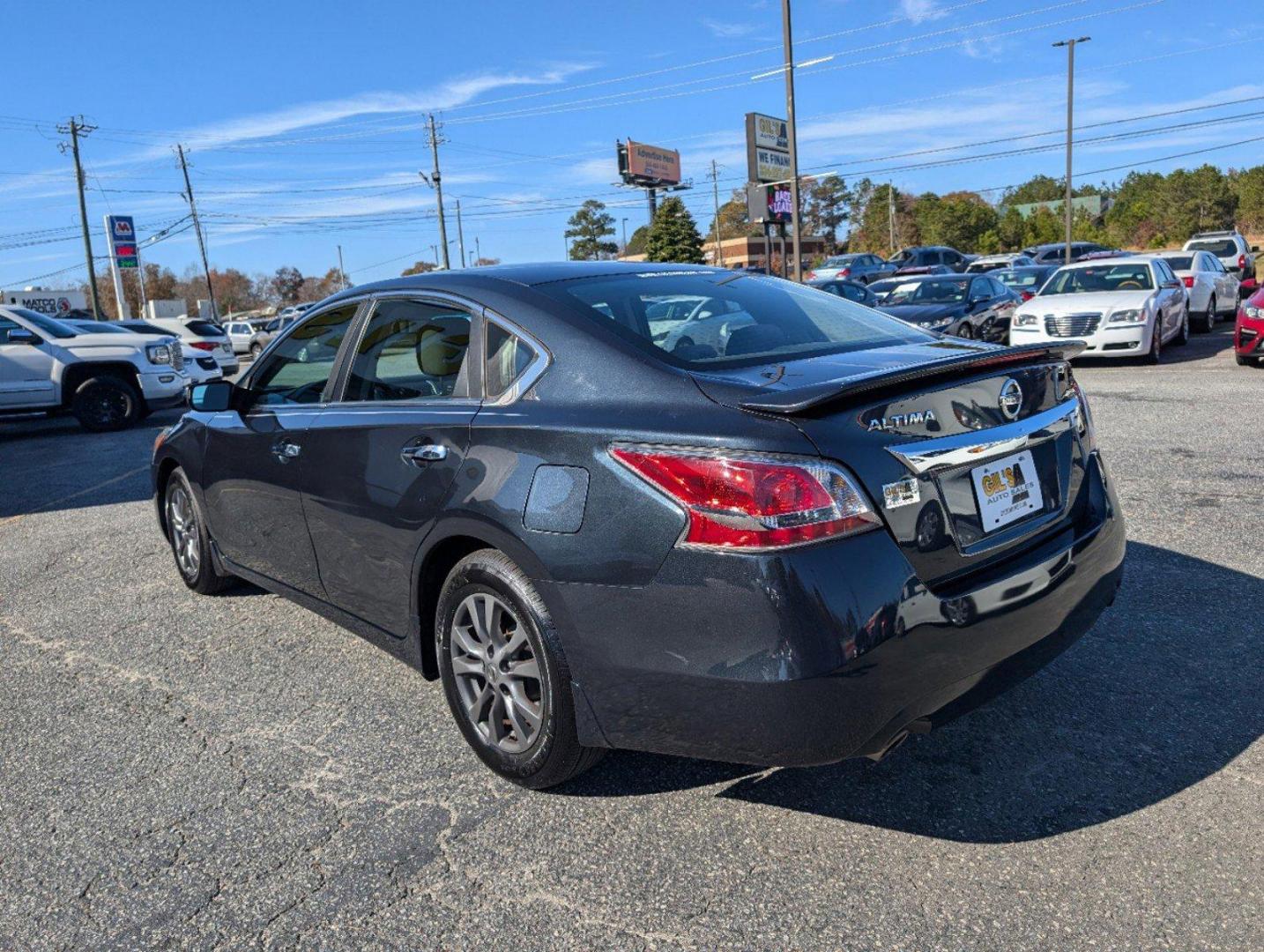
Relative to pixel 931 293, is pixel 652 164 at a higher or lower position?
higher

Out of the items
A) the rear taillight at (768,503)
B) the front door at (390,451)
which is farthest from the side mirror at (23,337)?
the rear taillight at (768,503)

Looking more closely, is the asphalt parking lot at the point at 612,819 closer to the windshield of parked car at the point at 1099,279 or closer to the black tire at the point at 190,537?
the black tire at the point at 190,537

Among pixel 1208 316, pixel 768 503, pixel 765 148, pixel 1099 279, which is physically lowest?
pixel 1208 316

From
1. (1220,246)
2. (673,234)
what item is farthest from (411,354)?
(673,234)

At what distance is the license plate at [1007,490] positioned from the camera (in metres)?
2.72

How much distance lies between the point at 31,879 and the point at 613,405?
2054 mm

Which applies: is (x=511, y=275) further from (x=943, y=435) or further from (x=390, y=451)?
(x=943, y=435)

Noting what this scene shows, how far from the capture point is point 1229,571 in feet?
15.8

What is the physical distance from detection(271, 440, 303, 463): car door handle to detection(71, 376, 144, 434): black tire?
36.2ft

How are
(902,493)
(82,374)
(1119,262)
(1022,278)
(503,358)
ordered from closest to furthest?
(902,493) → (503,358) → (82,374) → (1119,262) → (1022,278)

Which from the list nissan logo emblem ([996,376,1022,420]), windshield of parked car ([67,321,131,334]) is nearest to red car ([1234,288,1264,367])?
nissan logo emblem ([996,376,1022,420])

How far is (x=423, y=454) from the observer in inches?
129

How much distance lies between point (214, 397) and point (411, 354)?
1286 mm

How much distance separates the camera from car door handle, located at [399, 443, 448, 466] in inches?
127
